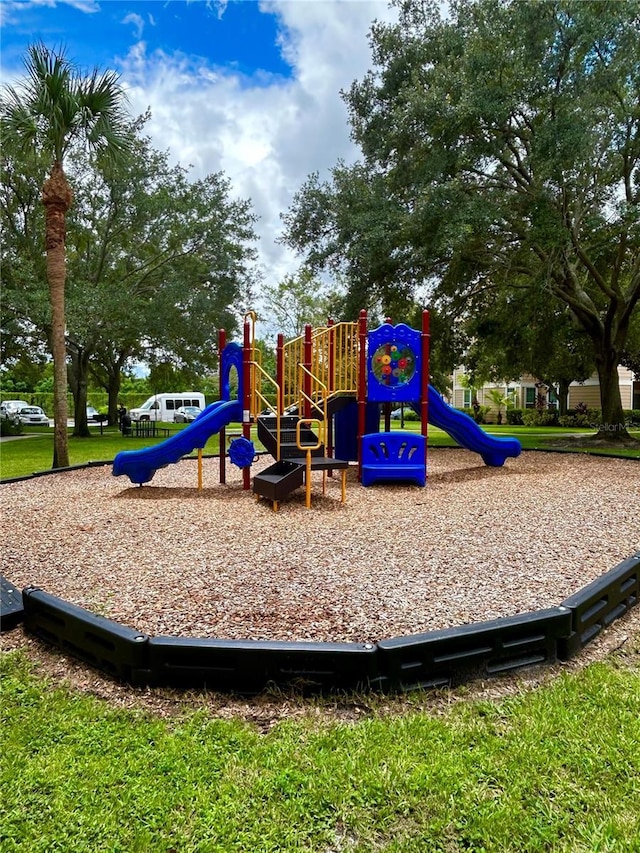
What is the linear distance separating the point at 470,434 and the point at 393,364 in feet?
7.50

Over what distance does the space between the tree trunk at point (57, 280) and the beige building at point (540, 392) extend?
23186 mm

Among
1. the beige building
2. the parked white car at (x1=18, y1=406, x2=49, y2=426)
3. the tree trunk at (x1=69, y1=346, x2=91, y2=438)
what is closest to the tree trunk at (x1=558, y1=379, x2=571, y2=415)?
the beige building

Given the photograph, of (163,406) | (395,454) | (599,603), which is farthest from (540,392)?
(599,603)

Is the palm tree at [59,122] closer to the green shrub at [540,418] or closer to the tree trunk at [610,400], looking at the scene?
the tree trunk at [610,400]

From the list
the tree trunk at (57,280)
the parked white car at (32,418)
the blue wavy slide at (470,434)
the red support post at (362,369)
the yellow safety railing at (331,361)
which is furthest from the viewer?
the parked white car at (32,418)

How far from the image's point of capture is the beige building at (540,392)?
33062 mm

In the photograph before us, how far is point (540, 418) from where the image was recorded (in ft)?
101

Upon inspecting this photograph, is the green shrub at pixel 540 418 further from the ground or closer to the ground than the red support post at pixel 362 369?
closer to the ground

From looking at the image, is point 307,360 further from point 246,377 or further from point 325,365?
point 246,377

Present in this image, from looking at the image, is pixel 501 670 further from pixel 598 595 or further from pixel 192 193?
pixel 192 193

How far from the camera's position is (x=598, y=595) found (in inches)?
112

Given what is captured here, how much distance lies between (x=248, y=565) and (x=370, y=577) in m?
0.94

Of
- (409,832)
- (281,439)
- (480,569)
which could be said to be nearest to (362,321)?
(281,439)

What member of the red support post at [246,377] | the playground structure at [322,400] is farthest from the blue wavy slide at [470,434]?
the red support post at [246,377]
